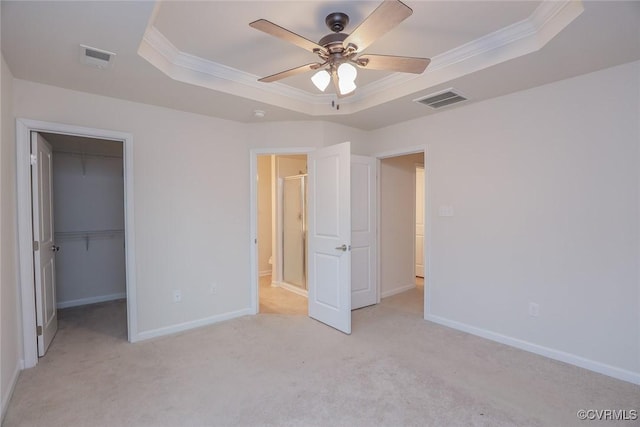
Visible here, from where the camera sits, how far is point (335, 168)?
11.3 ft

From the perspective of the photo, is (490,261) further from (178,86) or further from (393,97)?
(178,86)

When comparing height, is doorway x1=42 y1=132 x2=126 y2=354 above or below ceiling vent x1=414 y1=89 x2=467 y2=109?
below

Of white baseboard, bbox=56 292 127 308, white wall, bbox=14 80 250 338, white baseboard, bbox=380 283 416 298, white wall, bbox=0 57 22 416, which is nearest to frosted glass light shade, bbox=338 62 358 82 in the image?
white wall, bbox=14 80 250 338

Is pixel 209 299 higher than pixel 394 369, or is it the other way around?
pixel 209 299

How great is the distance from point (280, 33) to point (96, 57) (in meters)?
1.42

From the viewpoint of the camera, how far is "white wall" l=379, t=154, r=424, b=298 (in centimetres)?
445

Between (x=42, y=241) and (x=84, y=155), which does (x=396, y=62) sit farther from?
(x=84, y=155)

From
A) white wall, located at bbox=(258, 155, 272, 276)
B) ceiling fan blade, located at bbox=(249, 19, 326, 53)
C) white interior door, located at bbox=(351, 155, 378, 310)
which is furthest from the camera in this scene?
white wall, located at bbox=(258, 155, 272, 276)

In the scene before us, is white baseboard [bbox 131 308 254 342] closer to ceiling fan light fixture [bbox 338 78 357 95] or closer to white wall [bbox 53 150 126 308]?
white wall [bbox 53 150 126 308]

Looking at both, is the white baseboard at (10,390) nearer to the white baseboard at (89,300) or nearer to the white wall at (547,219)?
the white baseboard at (89,300)

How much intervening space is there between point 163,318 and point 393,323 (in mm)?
2487

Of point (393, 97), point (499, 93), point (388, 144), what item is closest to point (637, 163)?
point (499, 93)

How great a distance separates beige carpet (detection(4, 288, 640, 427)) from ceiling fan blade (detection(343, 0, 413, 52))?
2.28 metres

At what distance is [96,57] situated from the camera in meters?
2.19
